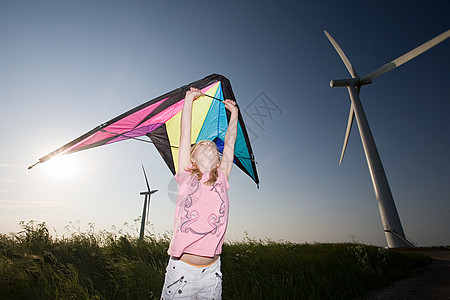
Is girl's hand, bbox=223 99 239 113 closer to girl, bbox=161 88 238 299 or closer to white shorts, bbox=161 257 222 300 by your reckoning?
girl, bbox=161 88 238 299

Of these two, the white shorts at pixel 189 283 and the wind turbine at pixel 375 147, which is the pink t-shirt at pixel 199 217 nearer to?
the white shorts at pixel 189 283

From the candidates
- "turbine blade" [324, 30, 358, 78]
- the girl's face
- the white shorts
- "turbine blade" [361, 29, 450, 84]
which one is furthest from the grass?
"turbine blade" [324, 30, 358, 78]

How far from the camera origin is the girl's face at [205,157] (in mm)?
2602

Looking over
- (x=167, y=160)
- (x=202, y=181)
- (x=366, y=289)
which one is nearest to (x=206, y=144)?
(x=202, y=181)

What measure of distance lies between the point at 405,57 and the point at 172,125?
→ 14975 millimetres

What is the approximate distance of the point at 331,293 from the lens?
4.73 metres

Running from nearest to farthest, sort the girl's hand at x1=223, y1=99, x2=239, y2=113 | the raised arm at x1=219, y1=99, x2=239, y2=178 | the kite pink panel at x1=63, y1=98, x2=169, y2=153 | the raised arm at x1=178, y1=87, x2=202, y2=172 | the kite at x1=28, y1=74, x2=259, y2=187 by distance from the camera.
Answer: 1. the raised arm at x1=178, y1=87, x2=202, y2=172
2. the raised arm at x1=219, y1=99, x2=239, y2=178
3. the girl's hand at x1=223, y1=99, x2=239, y2=113
4. the kite at x1=28, y1=74, x2=259, y2=187
5. the kite pink panel at x1=63, y1=98, x2=169, y2=153

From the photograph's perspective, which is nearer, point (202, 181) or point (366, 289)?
point (202, 181)

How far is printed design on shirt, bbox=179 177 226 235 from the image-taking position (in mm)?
2189

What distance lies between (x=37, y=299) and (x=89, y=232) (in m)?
3.19

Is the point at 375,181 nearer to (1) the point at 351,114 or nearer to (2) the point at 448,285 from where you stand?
(1) the point at 351,114

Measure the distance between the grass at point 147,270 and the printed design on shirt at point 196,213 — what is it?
3258 millimetres

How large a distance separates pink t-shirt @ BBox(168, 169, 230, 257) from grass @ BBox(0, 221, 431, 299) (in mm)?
3238

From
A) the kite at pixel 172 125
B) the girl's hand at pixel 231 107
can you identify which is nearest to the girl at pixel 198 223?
the girl's hand at pixel 231 107
